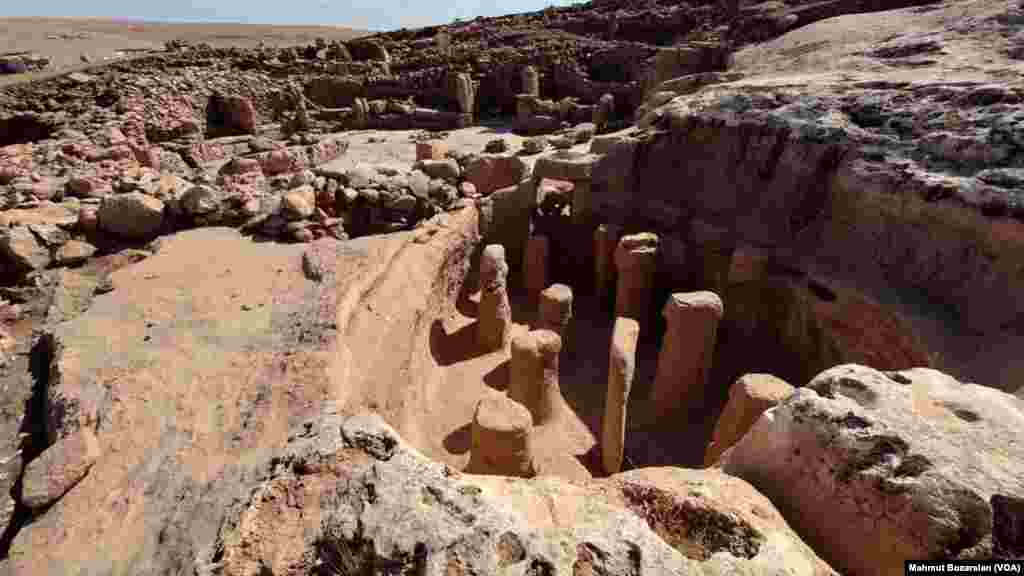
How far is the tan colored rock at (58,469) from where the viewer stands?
9.77 feet

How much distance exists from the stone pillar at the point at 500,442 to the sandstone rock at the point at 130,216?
5125mm

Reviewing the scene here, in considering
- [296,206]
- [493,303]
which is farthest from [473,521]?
[296,206]

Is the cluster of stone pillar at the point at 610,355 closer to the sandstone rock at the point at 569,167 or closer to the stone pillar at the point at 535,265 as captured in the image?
the stone pillar at the point at 535,265

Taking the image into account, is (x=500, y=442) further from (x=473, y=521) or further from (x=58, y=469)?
(x=58, y=469)

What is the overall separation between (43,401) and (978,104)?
360 inches

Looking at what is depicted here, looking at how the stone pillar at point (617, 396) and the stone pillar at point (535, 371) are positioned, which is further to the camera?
the stone pillar at point (535, 371)

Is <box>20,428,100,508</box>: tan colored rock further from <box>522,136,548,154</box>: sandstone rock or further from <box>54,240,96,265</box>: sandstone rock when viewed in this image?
<box>522,136,548,154</box>: sandstone rock

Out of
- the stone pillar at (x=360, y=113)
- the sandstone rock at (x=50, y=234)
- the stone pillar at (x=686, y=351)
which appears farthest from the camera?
the stone pillar at (x=360, y=113)

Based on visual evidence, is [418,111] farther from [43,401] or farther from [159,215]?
[43,401]

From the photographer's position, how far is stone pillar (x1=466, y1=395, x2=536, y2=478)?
4.30 metres

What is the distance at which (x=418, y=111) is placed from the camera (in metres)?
19.2

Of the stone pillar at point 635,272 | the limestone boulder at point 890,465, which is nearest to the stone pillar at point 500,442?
the limestone boulder at point 890,465

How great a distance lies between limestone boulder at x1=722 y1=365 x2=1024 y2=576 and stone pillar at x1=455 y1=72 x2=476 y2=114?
18679 millimetres

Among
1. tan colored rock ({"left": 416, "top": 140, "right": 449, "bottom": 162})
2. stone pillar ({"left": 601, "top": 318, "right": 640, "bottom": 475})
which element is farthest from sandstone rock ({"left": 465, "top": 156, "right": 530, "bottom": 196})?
stone pillar ({"left": 601, "top": 318, "right": 640, "bottom": 475})
